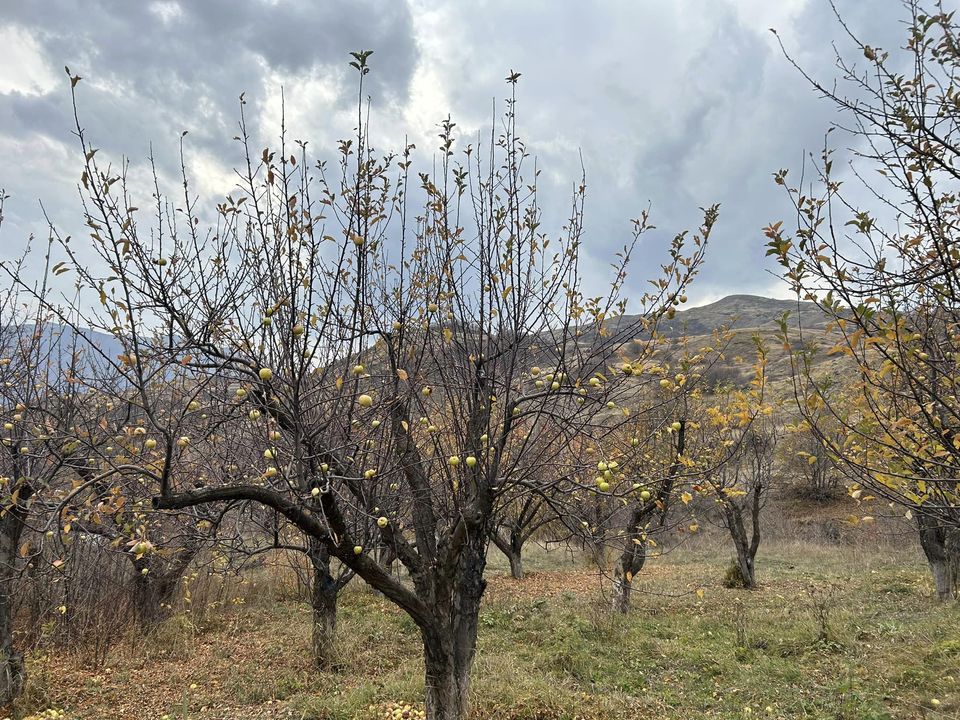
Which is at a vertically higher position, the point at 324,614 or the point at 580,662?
the point at 324,614

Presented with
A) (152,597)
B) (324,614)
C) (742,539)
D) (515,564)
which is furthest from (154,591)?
(742,539)

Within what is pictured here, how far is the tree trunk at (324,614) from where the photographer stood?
8703mm

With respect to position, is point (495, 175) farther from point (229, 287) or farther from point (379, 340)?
point (229, 287)

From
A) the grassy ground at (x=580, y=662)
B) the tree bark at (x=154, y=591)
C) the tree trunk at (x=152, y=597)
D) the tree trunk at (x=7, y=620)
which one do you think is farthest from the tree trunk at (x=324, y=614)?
the tree trunk at (x=7, y=620)

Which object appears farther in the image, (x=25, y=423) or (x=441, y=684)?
(x=25, y=423)

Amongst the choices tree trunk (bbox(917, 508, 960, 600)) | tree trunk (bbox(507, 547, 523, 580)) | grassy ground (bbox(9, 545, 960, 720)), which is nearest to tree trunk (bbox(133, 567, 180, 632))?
grassy ground (bbox(9, 545, 960, 720))

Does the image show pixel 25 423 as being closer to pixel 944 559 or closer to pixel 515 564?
pixel 515 564

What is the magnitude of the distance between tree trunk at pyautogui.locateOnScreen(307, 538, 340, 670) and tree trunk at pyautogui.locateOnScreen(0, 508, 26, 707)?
12.8 ft

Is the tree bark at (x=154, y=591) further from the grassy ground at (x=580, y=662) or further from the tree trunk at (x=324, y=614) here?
the tree trunk at (x=324, y=614)

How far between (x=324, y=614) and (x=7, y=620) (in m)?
4.29

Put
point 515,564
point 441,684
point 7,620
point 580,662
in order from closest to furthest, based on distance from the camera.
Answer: point 441,684 < point 7,620 < point 580,662 < point 515,564

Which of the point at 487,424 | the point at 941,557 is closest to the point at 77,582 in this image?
the point at 487,424

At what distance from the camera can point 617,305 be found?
4.87m

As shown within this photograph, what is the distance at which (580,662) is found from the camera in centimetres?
860
